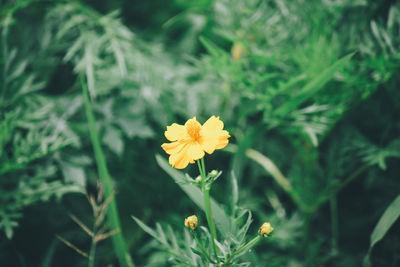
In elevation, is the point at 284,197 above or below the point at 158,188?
below

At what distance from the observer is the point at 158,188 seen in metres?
1.40

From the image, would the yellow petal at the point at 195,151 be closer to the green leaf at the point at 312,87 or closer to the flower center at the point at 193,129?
the flower center at the point at 193,129

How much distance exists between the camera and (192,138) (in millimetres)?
705

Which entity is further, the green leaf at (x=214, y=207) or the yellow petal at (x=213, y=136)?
the green leaf at (x=214, y=207)

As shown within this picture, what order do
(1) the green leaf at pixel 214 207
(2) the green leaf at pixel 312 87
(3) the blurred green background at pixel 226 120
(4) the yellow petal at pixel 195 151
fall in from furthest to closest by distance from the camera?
(3) the blurred green background at pixel 226 120 < (2) the green leaf at pixel 312 87 < (1) the green leaf at pixel 214 207 < (4) the yellow petal at pixel 195 151

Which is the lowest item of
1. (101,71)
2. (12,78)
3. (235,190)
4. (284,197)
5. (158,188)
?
(284,197)

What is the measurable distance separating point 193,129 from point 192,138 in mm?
24

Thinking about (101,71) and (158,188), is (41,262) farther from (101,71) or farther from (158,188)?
(101,71)

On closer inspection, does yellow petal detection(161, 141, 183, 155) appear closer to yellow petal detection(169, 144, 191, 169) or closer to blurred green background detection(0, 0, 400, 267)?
yellow petal detection(169, 144, 191, 169)

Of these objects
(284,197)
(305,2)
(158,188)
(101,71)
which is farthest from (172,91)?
(284,197)

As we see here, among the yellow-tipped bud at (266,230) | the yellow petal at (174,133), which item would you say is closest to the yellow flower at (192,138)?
the yellow petal at (174,133)

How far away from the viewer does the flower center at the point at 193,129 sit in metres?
0.69

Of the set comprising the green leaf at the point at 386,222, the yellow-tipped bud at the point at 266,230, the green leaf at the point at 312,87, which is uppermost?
the green leaf at the point at 312,87

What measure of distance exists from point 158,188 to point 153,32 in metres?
0.89
